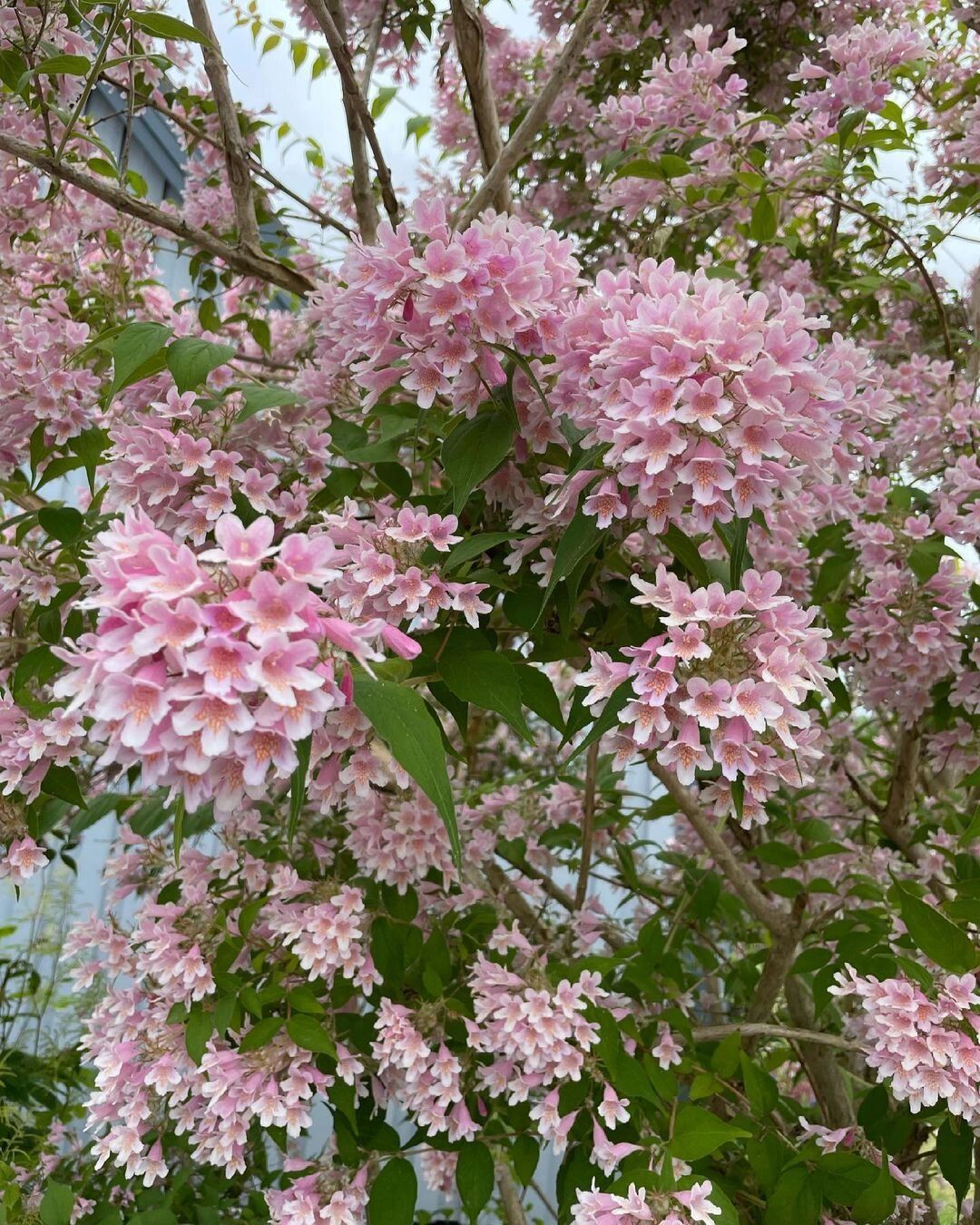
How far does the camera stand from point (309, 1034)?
0.85 m

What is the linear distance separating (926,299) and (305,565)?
1.40 m

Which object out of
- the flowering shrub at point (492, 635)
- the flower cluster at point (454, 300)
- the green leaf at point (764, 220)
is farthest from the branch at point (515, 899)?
the green leaf at point (764, 220)

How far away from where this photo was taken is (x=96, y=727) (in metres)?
0.44

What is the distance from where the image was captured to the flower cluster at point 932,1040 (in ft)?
2.56

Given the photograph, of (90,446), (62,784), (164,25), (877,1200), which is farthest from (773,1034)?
(164,25)

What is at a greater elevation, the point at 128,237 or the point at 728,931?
the point at 128,237

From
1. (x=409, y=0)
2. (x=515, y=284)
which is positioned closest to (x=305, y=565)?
(x=515, y=284)

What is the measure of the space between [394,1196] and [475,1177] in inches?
3.2

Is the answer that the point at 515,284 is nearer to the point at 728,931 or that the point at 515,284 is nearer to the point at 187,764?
the point at 187,764

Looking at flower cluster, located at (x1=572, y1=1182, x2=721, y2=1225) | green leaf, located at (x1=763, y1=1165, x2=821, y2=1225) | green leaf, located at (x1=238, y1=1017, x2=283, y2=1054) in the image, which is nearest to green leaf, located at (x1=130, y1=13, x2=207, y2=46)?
green leaf, located at (x1=238, y1=1017, x2=283, y2=1054)

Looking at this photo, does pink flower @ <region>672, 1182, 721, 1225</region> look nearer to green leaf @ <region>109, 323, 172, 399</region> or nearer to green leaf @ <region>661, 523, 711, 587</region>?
green leaf @ <region>661, 523, 711, 587</region>

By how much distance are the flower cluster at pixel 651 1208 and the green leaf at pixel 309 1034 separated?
251 millimetres

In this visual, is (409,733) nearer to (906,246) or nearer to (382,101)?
(906,246)

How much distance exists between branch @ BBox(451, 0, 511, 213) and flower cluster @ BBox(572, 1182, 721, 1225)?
1.00 meters
